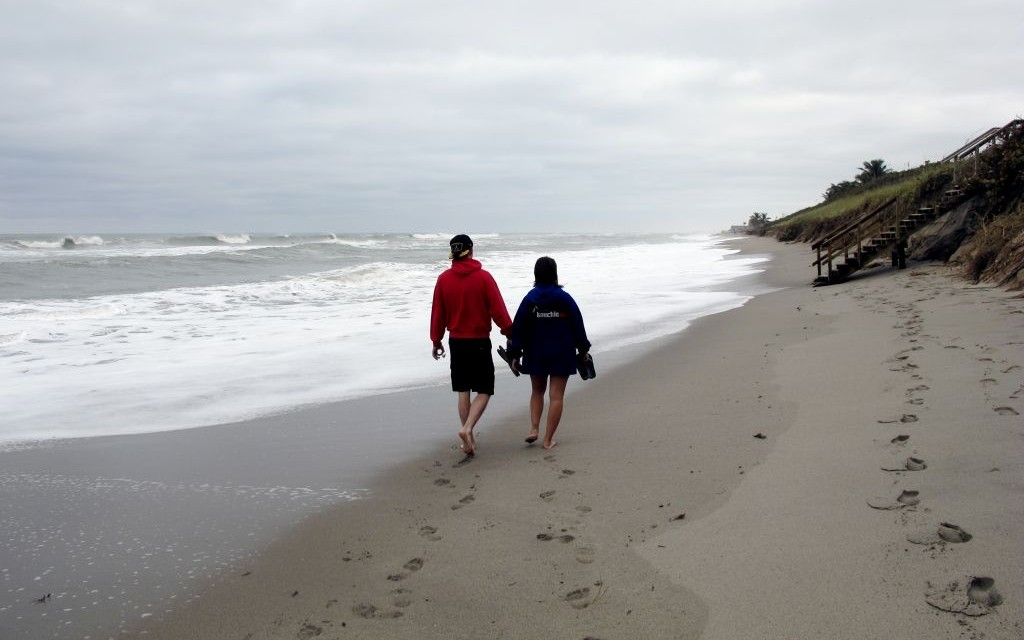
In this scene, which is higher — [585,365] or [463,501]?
[585,365]

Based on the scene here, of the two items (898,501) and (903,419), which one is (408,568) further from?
(903,419)

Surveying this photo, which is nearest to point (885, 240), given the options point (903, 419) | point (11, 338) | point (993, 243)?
point (993, 243)

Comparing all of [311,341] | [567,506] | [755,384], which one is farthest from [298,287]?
[567,506]

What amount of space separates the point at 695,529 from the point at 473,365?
8.36 feet

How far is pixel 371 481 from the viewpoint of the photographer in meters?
5.38

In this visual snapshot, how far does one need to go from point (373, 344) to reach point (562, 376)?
20.3 ft

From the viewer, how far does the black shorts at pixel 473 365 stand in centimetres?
610

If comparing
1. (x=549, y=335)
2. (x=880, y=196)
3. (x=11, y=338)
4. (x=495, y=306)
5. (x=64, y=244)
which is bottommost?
(x=11, y=338)

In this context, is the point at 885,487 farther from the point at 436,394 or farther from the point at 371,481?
the point at 436,394

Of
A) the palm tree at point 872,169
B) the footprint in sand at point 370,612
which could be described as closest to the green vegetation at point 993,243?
the footprint in sand at point 370,612

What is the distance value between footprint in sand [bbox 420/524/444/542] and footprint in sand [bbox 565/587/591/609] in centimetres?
105

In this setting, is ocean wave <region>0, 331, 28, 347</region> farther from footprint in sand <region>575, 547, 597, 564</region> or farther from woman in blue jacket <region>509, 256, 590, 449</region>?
footprint in sand <region>575, 547, 597, 564</region>

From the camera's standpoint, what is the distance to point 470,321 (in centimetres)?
609

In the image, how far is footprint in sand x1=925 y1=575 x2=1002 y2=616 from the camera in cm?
292
